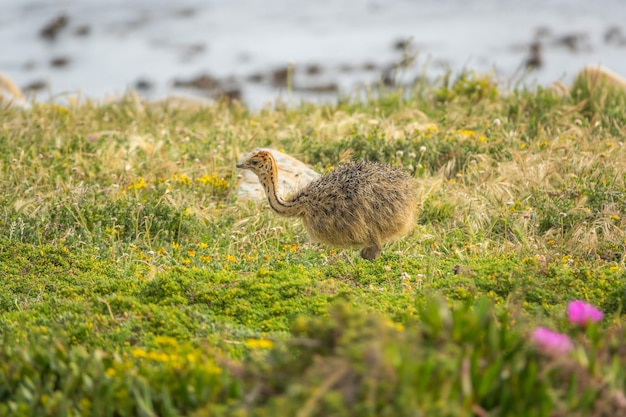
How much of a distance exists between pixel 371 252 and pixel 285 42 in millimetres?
17642

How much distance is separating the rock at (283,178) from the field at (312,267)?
20 centimetres

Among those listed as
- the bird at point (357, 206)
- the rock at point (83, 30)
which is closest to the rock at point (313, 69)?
the rock at point (83, 30)

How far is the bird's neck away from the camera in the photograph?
7836mm

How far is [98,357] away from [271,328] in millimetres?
1747

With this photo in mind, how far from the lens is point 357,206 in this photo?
748cm

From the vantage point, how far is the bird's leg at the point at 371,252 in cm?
784

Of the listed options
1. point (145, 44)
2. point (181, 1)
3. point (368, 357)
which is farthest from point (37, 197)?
point (181, 1)

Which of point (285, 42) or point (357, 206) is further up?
point (357, 206)

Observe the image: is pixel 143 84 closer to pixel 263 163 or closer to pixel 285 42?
pixel 285 42

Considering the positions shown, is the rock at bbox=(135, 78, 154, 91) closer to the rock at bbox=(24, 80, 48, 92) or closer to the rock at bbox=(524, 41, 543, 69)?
the rock at bbox=(24, 80, 48, 92)

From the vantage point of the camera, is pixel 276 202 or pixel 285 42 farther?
pixel 285 42

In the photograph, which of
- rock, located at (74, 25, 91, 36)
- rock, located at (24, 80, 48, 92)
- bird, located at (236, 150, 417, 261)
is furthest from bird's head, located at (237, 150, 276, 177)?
rock, located at (74, 25, 91, 36)

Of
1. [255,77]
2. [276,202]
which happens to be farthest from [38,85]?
[276,202]

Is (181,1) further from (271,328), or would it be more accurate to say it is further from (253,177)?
(271,328)
